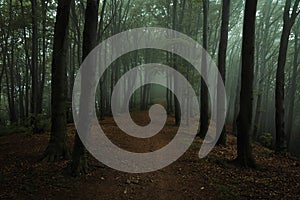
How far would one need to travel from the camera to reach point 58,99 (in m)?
8.49

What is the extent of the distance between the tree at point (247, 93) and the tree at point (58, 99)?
5.70m

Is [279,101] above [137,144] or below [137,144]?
above

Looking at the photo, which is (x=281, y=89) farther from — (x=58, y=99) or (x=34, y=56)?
(x=34, y=56)

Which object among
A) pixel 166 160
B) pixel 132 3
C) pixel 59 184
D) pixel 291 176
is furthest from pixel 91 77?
pixel 132 3

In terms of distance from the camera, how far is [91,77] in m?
6.79

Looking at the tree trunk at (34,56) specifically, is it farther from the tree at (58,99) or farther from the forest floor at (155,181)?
the forest floor at (155,181)

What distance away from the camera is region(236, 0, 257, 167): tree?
8.26m

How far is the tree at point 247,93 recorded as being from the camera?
8.26 metres

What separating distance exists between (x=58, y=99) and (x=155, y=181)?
4.14 metres

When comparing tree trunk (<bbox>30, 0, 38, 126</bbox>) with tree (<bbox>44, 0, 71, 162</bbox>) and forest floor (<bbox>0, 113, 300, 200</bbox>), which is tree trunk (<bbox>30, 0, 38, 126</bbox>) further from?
forest floor (<bbox>0, 113, 300, 200</bbox>)

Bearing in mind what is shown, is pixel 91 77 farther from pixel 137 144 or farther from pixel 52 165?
pixel 137 144

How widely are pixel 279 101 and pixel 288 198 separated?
22.1 feet

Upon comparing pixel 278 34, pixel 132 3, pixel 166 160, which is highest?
pixel 132 3

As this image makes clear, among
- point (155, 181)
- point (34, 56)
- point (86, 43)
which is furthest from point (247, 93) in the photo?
point (34, 56)
